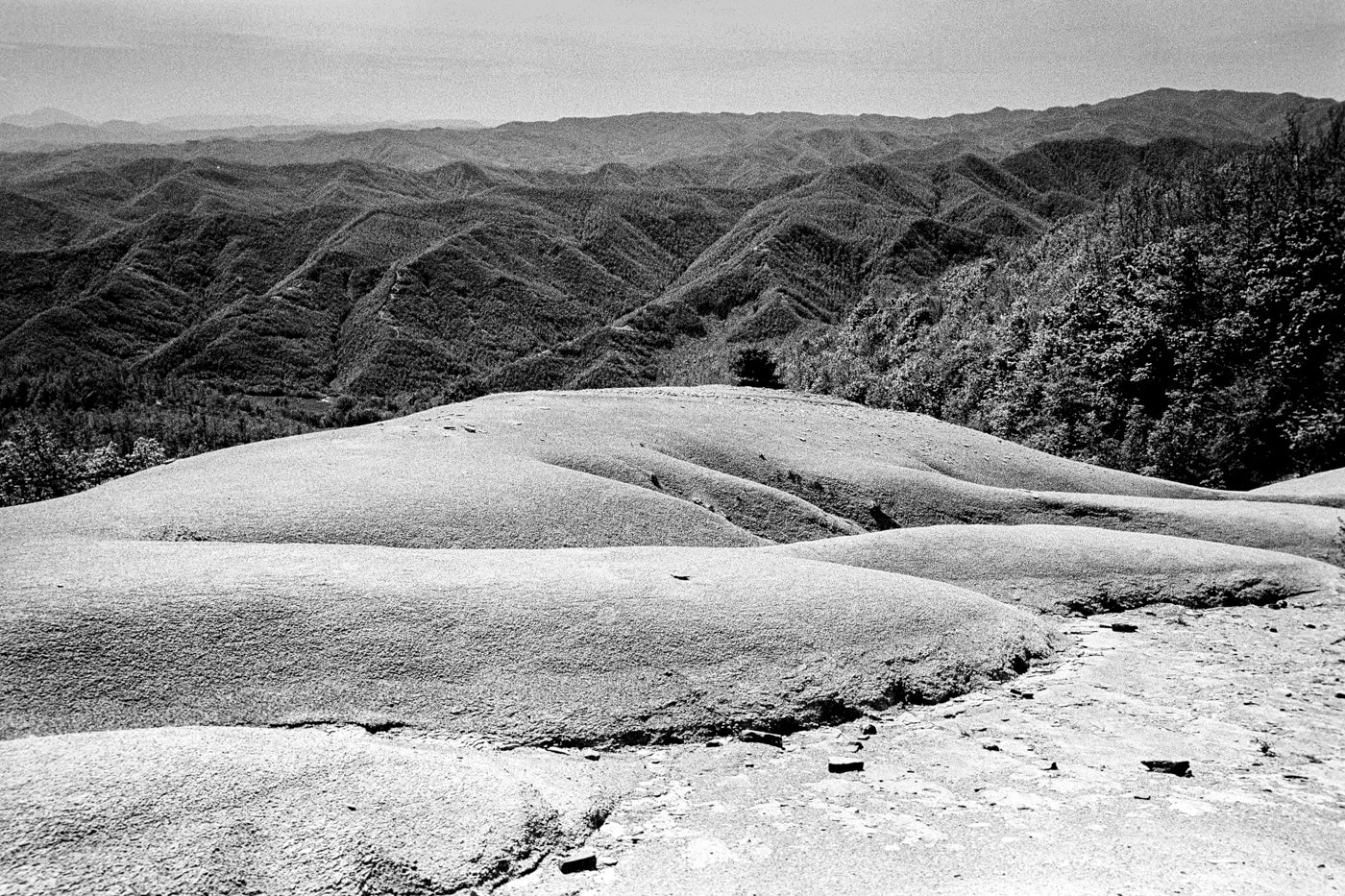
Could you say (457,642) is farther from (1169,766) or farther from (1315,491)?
(1315,491)

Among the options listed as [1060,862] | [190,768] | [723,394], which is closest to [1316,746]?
[1060,862]

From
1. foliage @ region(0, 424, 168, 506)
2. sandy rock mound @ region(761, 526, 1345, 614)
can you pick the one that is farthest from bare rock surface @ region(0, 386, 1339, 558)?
foliage @ region(0, 424, 168, 506)

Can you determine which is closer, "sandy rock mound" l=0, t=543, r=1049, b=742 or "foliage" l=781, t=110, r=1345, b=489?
"sandy rock mound" l=0, t=543, r=1049, b=742

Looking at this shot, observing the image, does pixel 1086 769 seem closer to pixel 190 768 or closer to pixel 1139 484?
pixel 190 768

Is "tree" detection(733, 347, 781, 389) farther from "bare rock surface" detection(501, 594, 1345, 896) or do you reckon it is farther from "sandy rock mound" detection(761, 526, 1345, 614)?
"bare rock surface" detection(501, 594, 1345, 896)

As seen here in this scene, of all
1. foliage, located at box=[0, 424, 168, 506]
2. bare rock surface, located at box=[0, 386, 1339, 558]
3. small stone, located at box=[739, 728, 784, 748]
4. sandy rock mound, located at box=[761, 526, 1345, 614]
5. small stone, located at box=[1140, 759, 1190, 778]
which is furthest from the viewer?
foliage, located at box=[0, 424, 168, 506]

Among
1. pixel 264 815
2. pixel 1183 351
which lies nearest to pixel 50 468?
pixel 264 815

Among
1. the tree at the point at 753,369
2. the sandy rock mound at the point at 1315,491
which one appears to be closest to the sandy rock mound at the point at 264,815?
the sandy rock mound at the point at 1315,491
